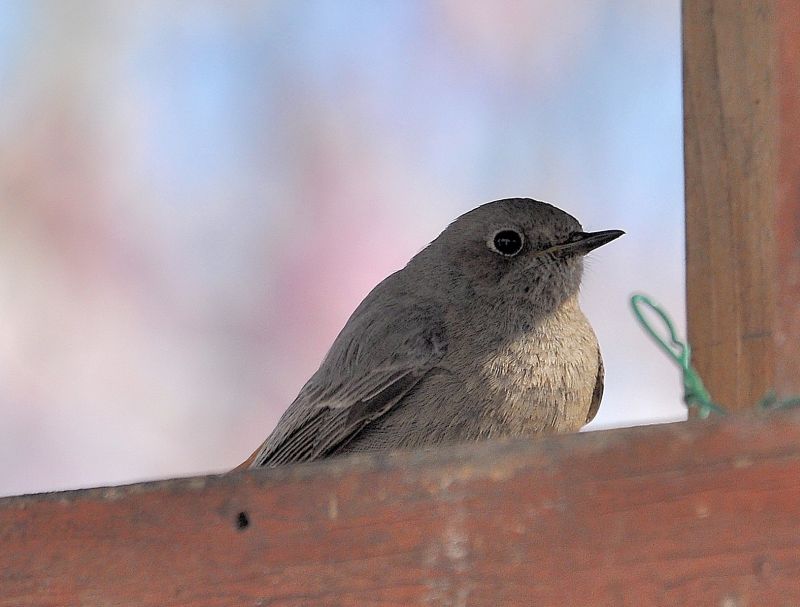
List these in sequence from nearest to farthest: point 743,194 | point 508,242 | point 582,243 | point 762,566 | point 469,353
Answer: point 762,566 → point 743,194 → point 469,353 → point 582,243 → point 508,242

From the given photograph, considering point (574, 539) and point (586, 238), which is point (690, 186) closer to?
point (574, 539)

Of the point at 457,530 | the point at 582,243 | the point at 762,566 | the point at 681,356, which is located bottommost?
the point at 762,566

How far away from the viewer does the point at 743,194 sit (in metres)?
2.39

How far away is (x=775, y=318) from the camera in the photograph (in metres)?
2.23

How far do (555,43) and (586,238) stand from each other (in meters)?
1.17

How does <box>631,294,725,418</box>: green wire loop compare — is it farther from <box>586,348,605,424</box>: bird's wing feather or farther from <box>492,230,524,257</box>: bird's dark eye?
<box>492,230,524,257</box>: bird's dark eye

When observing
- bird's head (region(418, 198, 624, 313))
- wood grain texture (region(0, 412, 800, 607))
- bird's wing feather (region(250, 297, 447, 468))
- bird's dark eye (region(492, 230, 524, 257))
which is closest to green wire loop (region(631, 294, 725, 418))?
wood grain texture (region(0, 412, 800, 607))

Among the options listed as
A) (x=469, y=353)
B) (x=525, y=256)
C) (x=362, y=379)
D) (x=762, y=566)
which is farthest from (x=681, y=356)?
(x=525, y=256)

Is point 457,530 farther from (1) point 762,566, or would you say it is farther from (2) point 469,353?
(2) point 469,353

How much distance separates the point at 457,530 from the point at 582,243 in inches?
72.3

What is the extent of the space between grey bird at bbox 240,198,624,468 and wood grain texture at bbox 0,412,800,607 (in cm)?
124

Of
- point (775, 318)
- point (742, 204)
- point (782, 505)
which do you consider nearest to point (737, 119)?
point (742, 204)

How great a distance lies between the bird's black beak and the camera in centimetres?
382

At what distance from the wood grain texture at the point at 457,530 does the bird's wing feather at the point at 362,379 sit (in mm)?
1338
